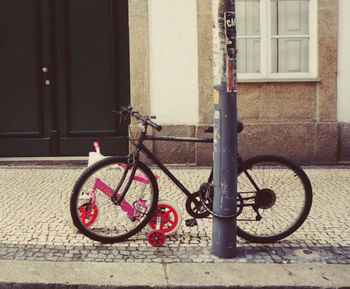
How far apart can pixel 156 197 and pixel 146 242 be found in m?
0.37

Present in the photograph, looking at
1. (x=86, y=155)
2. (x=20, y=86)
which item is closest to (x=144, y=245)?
(x=86, y=155)

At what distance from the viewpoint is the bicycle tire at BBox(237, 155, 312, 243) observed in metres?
3.86

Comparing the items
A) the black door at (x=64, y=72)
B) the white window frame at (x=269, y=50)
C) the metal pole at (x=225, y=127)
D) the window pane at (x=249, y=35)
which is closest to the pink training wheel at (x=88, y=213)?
the metal pole at (x=225, y=127)

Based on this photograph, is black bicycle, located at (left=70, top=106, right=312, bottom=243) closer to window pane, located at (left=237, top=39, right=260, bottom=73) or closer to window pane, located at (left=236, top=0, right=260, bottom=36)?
window pane, located at (left=237, top=39, right=260, bottom=73)

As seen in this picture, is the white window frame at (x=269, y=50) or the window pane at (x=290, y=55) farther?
the window pane at (x=290, y=55)

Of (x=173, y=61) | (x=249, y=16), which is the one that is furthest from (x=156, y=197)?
(x=249, y=16)

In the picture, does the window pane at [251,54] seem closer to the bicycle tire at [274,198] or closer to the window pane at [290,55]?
the window pane at [290,55]

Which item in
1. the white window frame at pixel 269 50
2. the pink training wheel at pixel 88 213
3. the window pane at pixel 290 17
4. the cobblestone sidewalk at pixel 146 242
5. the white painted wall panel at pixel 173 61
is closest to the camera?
the cobblestone sidewalk at pixel 146 242

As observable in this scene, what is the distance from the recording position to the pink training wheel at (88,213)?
3.93m

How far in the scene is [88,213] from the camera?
3.96 meters

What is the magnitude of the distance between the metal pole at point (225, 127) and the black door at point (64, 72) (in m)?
4.58

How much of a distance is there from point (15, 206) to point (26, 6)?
3925 millimetres

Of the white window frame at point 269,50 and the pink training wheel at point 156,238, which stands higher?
the white window frame at point 269,50

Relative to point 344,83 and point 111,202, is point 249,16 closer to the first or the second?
point 344,83
